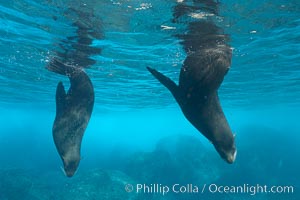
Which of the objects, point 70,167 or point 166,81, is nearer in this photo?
point 166,81

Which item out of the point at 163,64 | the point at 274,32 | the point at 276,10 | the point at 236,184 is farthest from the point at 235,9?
the point at 236,184

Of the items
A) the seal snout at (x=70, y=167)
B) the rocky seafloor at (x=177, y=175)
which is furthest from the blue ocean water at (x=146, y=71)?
the seal snout at (x=70, y=167)

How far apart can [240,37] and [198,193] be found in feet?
61.7

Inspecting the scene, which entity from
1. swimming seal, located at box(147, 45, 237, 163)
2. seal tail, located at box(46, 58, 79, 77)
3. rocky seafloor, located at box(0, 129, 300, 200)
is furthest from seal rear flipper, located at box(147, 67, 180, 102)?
rocky seafloor, located at box(0, 129, 300, 200)

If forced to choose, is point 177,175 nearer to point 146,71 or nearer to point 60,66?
point 146,71

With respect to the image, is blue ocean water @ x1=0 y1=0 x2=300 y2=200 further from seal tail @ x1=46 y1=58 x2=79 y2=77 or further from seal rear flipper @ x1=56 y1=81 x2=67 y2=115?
Result: seal rear flipper @ x1=56 y1=81 x2=67 y2=115

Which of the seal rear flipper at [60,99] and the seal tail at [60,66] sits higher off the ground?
the seal rear flipper at [60,99]

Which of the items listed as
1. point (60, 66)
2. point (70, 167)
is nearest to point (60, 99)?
point (70, 167)

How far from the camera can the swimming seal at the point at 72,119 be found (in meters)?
6.59

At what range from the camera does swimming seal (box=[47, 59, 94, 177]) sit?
6.59 meters

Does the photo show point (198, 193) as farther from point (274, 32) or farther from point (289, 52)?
point (274, 32)

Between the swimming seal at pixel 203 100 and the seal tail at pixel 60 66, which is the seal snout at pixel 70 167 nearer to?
the swimming seal at pixel 203 100

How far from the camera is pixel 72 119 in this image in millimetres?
7273

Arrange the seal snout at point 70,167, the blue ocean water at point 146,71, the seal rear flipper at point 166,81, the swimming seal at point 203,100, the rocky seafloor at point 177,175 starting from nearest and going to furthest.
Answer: the swimming seal at point 203,100, the seal rear flipper at point 166,81, the seal snout at point 70,167, the blue ocean water at point 146,71, the rocky seafloor at point 177,175
